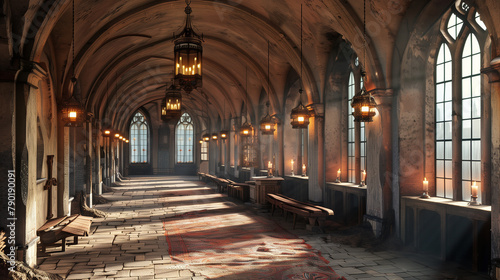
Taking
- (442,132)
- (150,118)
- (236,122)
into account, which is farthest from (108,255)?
(150,118)

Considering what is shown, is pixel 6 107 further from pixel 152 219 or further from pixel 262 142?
pixel 262 142

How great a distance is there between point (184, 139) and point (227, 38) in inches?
951

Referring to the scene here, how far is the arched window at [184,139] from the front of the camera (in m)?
39.9

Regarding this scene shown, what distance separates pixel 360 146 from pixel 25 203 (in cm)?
851

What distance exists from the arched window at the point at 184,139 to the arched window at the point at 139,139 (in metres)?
2.86

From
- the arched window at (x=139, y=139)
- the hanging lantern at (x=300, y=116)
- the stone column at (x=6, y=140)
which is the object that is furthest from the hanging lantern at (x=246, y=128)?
the arched window at (x=139, y=139)

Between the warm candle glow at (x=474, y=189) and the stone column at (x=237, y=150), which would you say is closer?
the warm candle glow at (x=474, y=189)

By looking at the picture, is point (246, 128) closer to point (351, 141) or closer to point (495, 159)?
point (351, 141)

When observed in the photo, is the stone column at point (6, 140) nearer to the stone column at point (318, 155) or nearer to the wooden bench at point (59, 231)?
the wooden bench at point (59, 231)

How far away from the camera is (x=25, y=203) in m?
6.65

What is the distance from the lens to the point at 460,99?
8.17 meters

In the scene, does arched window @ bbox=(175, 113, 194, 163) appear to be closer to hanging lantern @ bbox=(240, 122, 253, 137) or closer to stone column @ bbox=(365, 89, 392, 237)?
hanging lantern @ bbox=(240, 122, 253, 137)

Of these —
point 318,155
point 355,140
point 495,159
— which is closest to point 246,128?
point 318,155

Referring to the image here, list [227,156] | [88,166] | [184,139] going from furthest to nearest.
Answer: [184,139]
[227,156]
[88,166]
